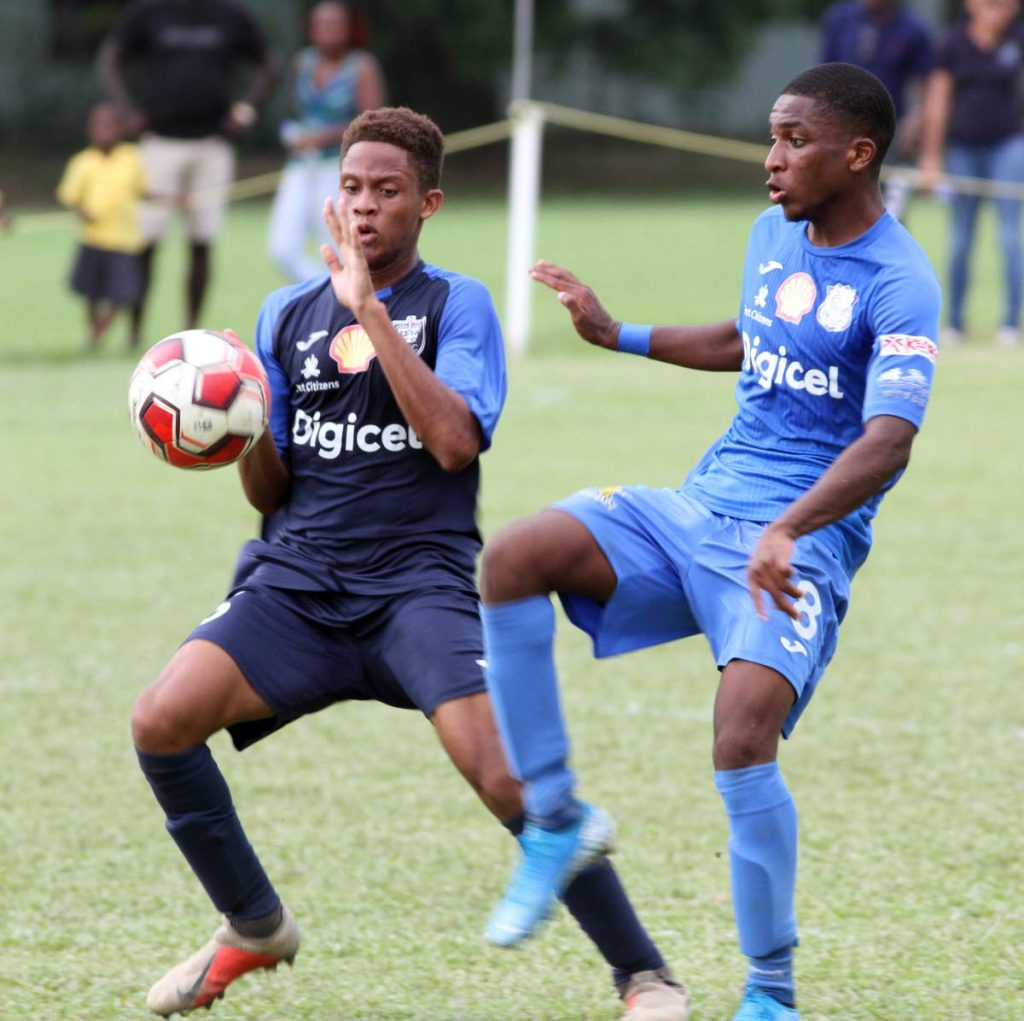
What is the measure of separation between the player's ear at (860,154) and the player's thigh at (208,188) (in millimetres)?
9934

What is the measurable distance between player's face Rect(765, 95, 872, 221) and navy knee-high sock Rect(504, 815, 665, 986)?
135cm

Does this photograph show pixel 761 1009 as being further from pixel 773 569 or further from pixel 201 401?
pixel 201 401

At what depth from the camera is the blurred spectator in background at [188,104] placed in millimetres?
13305

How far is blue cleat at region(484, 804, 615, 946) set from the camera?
3.46m

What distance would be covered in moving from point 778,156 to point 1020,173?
10294 mm

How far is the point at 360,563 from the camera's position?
3.92 meters

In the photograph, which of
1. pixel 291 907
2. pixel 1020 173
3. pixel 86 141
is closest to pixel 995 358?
pixel 1020 173

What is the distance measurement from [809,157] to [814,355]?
0.39 m

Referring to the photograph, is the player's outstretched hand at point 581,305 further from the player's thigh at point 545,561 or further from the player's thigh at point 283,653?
the player's thigh at point 283,653

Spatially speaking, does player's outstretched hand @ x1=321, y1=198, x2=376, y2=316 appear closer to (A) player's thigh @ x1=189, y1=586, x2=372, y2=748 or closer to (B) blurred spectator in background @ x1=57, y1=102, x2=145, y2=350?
(A) player's thigh @ x1=189, y1=586, x2=372, y2=748

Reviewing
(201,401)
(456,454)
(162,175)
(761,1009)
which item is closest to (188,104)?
(162,175)

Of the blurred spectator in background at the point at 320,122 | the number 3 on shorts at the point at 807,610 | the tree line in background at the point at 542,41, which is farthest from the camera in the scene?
the tree line in background at the point at 542,41

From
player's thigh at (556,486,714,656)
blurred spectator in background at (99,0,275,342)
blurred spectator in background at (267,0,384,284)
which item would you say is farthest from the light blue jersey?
blurred spectator in background at (99,0,275,342)

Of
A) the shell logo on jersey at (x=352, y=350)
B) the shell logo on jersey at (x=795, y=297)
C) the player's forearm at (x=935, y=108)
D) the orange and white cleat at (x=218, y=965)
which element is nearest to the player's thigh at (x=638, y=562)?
the shell logo on jersey at (x=795, y=297)
